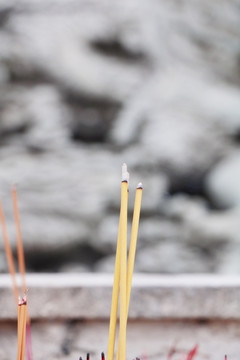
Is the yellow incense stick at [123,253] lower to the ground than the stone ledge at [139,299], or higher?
lower

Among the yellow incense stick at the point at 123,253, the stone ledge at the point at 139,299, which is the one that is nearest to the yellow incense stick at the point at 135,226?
the yellow incense stick at the point at 123,253

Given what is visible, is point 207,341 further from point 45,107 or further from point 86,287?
point 45,107

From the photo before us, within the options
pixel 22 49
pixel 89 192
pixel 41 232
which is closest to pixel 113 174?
pixel 89 192

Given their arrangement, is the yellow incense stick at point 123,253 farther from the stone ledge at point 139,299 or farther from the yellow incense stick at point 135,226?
the stone ledge at point 139,299

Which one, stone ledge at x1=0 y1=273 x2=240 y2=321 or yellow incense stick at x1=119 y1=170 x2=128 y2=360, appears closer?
yellow incense stick at x1=119 y1=170 x2=128 y2=360

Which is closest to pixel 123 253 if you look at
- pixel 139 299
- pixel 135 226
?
pixel 135 226

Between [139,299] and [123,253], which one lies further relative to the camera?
[139,299]

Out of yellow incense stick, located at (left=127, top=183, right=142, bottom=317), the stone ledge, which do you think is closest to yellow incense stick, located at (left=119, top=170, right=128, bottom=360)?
yellow incense stick, located at (left=127, top=183, right=142, bottom=317)

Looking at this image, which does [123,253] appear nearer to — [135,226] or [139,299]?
[135,226]

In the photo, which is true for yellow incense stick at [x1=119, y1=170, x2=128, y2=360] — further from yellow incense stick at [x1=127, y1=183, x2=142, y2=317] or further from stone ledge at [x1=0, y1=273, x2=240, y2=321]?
stone ledge at [x1=0, y1=273, x2=240, y2=321]
